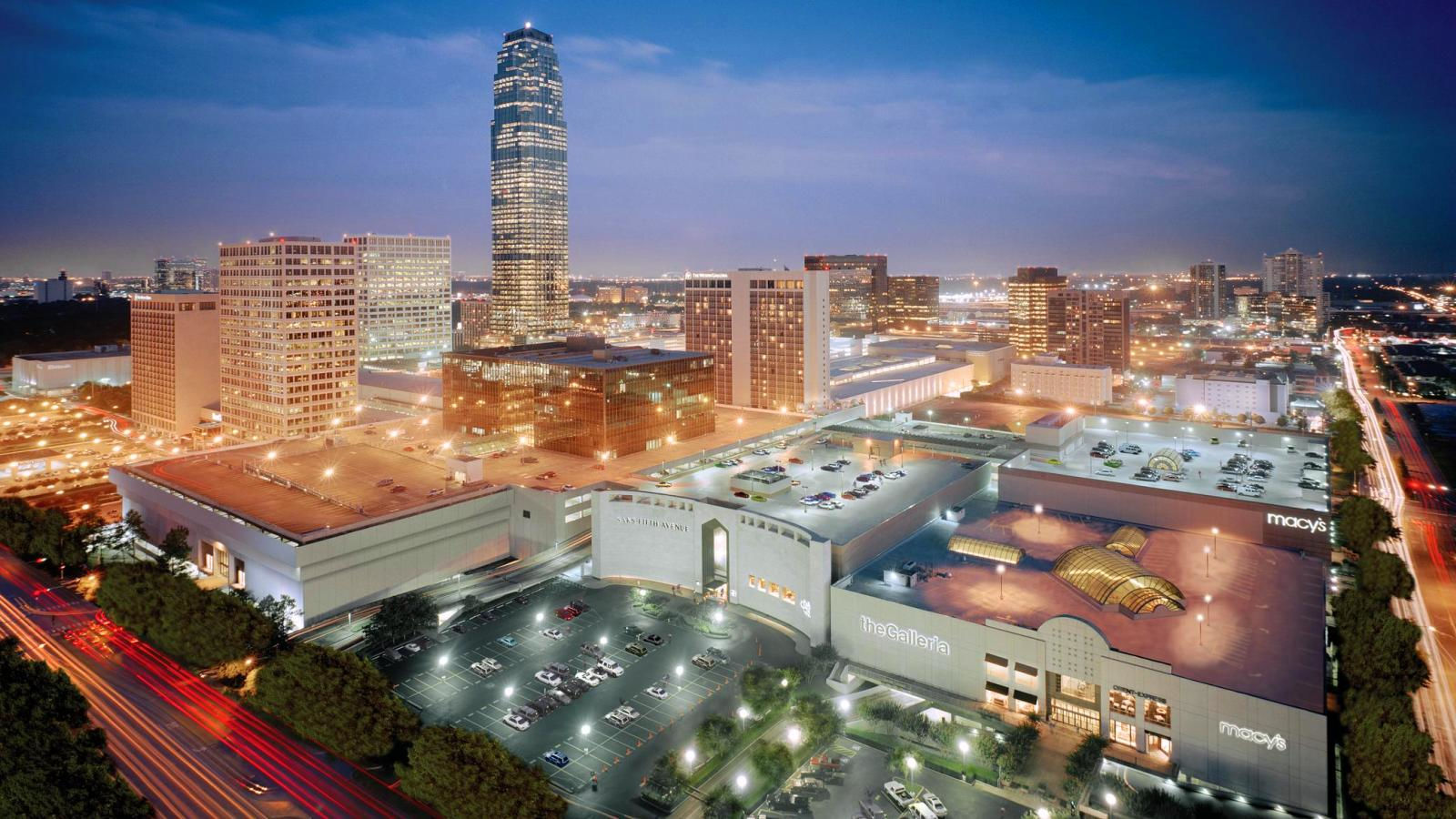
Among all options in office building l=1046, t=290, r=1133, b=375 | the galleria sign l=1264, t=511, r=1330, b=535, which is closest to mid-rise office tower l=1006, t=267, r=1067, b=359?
office building l=1046, t=290, r=1133, b=375

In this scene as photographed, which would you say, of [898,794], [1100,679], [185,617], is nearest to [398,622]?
[185,617]

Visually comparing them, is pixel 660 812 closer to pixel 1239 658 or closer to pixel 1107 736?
pixel 1107 736

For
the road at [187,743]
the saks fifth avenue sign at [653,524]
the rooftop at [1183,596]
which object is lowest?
the road at [187,743]

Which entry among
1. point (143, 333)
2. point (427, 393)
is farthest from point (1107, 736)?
point (143, 333)

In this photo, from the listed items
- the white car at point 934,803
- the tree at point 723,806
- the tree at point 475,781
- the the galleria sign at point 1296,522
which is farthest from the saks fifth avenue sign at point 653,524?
the the galleria sign at point 1296,522

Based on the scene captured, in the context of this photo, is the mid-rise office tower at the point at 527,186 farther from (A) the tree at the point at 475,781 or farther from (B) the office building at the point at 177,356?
(A) the tree at the point at 475,781

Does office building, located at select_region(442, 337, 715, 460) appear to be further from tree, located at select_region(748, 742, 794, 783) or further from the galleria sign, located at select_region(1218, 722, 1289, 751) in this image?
the galleria sign, located at select_region(1218, 722, 1289, 751)
